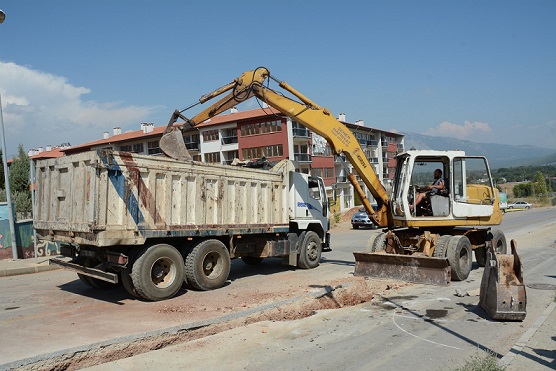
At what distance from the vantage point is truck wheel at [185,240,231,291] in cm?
964

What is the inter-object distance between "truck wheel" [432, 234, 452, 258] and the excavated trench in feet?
4.88

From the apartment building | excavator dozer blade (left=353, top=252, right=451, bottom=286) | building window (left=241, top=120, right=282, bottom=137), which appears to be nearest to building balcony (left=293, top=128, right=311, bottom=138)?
the apartment building

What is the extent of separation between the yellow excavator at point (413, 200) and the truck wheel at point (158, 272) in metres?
2.74

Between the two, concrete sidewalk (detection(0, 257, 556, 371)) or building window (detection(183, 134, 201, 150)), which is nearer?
concrete sidewalk (detection(0, 257, 556, 371))

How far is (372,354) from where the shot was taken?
5957 millimetres

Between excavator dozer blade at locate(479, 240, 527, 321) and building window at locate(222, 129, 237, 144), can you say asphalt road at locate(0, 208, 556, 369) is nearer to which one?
excavator dozer blade at locate(479, 240, 527, 321)

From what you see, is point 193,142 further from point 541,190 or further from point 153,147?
point 541,190

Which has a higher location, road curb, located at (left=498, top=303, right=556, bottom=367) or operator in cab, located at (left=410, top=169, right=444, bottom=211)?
operator in cab, located at (left=410, top=169, right=444, bottom=211)

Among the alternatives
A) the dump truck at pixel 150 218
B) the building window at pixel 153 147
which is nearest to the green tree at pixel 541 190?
the building window at pixel 153 147

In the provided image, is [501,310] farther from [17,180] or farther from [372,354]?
[17,180]

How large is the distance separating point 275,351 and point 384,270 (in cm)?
534

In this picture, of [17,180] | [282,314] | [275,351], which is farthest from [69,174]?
[17,180]

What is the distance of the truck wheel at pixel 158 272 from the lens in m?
8.62

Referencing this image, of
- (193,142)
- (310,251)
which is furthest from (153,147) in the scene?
(310,251)
